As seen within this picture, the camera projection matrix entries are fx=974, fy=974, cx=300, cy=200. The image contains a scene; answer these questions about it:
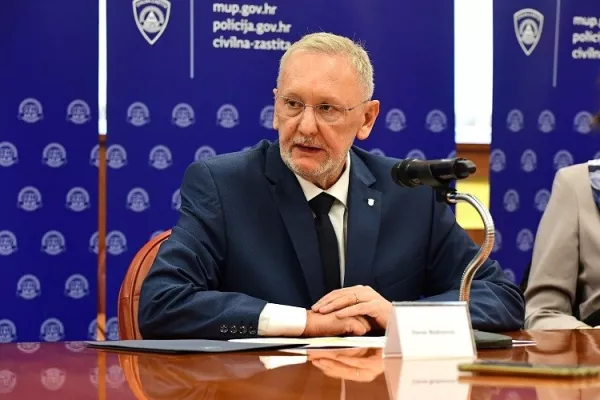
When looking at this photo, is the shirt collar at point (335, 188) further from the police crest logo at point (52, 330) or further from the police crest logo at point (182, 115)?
the police crest logo at point (52, 330)

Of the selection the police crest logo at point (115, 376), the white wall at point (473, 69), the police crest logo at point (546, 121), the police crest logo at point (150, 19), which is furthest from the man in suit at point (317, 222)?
the white wall at point (473, 69)

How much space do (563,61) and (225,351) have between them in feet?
12.6

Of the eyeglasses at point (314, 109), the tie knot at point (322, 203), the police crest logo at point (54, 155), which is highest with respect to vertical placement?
the eyeglasses at point (314, 109)

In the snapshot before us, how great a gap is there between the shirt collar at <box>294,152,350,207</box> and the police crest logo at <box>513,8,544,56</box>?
2.57 metres

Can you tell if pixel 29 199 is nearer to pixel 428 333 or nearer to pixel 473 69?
pixel 473 69

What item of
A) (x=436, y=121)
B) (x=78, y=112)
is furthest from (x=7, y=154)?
(x=436, y=121)

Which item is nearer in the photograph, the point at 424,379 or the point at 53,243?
the point at 424,379

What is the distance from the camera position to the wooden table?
1.34m

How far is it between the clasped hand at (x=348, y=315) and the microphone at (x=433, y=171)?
18.2 inches

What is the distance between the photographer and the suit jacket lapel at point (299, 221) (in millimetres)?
2705

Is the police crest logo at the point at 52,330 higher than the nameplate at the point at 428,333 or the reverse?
the reverse

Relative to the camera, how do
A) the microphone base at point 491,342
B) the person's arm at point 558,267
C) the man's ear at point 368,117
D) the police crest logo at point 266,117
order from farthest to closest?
the police crest logo at point 266,117 < the person's arm at point 558,267 < the man's ear at point 368,117 < the microphone base at point 491,342

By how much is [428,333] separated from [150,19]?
325 centimetres

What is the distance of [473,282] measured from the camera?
2.69 m
